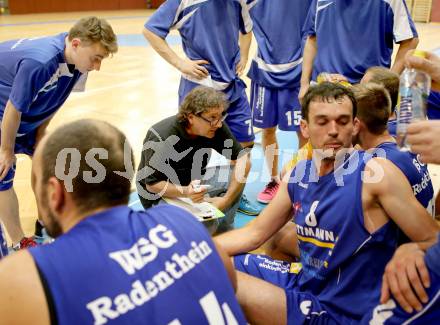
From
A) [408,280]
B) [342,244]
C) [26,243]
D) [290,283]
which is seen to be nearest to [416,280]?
[408,280]

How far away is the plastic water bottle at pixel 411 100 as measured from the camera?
2396 mm

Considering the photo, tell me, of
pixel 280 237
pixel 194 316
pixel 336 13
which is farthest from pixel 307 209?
pixel 336 13

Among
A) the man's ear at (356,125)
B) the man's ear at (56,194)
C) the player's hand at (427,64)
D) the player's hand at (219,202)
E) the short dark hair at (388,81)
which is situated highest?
the player's hand at (427,64)

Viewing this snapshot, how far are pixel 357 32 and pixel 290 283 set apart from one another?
2.09 metres

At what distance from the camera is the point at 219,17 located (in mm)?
4035

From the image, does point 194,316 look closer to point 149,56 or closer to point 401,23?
point 401,23

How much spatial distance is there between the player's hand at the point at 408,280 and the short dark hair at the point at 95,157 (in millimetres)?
1109

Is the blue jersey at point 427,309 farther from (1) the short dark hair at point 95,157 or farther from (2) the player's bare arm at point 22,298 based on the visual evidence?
(2) the player's bare arm at point 22,298

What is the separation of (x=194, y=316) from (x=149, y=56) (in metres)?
11.6

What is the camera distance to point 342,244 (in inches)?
88.4

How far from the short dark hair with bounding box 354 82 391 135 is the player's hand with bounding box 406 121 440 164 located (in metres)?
0.92

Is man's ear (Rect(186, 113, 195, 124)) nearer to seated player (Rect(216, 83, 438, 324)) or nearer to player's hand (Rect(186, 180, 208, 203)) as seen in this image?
player's hand (Rect(186, 180, 208, 203))

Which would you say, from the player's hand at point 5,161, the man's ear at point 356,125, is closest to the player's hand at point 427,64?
the man's ear at point 356,125

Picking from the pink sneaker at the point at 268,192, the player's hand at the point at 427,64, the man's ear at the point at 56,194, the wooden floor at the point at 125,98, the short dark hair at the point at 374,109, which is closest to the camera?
the man's ear at the point at 56,194
